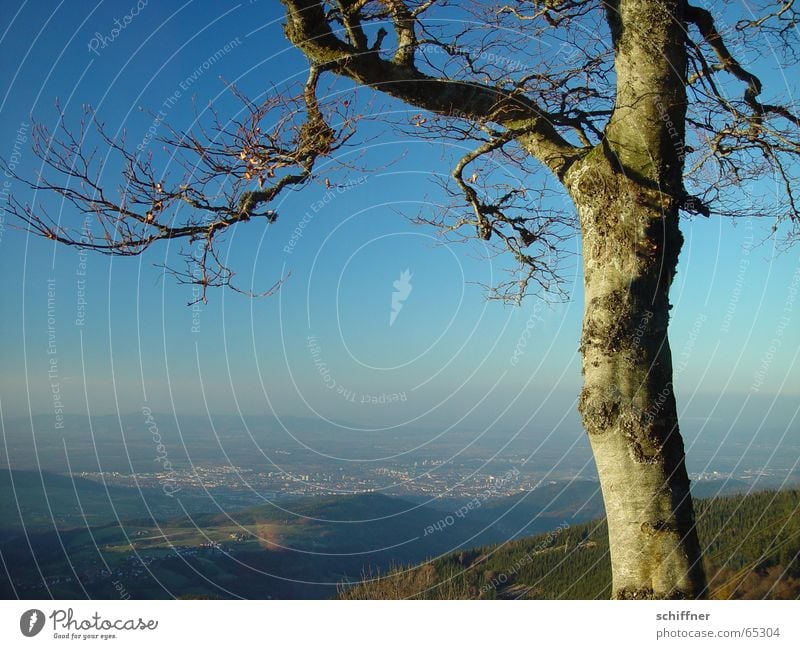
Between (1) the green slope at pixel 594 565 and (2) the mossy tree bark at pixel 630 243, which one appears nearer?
(2) the mossy tree bark at pixel 630 243

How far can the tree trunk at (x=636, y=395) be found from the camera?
143 inches

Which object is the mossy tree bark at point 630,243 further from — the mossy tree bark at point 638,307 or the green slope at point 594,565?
the green slope at point 594,565

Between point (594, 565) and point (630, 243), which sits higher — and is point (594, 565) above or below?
below

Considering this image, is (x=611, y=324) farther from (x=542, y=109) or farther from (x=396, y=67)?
(x=396, y=67)

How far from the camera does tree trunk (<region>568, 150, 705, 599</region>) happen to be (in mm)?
3637

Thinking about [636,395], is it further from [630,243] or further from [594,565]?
[594,565]

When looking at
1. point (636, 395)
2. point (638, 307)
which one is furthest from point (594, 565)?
point (638, 307)

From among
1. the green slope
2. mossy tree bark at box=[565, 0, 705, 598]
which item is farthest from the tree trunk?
the green slope

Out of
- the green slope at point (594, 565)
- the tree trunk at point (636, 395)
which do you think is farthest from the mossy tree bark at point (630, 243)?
the green slope at point (594, 565)

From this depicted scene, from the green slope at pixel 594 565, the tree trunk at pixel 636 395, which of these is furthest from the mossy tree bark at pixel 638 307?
the green slope at pixel 594 565

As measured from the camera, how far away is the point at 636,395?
371 cm

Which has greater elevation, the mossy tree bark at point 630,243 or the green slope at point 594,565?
the mossy tree bark at point 630,243

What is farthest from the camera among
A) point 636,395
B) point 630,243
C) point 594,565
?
point 594,565
